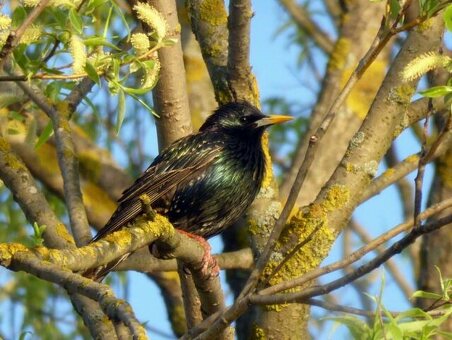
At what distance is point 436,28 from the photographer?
18.0ft

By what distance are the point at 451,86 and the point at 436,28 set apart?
2212mm

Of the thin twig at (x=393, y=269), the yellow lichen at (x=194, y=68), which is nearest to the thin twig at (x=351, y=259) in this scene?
the yellow lichen at (x=194, y=68)

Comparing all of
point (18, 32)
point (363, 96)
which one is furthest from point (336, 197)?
point (363, 96)

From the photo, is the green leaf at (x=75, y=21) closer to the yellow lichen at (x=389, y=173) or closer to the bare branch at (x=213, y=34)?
the bare branch at (x=213, y=34)

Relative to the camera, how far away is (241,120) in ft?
20.4

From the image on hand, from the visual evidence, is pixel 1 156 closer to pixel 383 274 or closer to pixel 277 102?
pixel 383 274

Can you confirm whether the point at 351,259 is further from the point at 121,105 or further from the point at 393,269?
the point at 393,269

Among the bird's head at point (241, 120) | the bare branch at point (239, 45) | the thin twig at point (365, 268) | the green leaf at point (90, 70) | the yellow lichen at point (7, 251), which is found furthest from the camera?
the bird's head at point (241, 120)

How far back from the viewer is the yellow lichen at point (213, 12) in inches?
228

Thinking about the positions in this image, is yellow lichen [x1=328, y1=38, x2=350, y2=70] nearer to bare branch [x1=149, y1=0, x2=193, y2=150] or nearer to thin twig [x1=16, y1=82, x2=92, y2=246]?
bare branch [x1=149, y1=0, x2=193, y2=150]

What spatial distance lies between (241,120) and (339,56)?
1674 mm

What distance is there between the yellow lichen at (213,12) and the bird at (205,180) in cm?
45

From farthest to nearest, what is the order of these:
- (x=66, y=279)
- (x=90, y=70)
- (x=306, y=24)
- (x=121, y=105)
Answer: (x=306, y=24)
(x=121, y=105)
(x=90, y=70)
(x=66, y=279)

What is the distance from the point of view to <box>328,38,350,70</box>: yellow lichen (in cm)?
762
